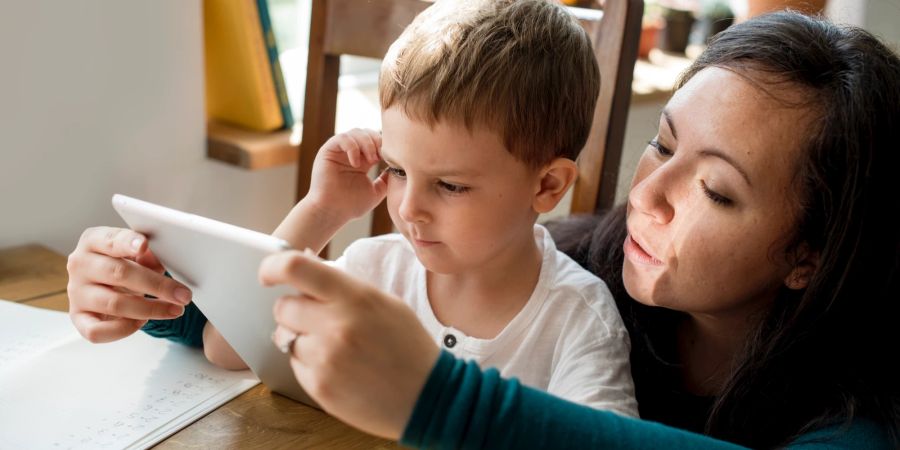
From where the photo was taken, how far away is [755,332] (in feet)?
3.19

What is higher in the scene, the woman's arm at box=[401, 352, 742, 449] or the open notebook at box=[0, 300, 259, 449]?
the woman's arm at box=[401, 352, 742, 449]

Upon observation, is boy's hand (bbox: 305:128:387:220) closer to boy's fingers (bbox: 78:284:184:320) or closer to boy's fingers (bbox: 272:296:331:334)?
boy's fingers (bbox: 78:284:184:320)

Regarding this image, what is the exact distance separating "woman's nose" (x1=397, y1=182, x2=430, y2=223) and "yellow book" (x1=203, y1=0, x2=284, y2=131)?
2.79ft

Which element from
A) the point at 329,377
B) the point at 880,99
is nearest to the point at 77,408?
the point at 329,377

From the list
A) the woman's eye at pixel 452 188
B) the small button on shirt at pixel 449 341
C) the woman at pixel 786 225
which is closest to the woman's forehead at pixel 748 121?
the woman at pixel 786 225

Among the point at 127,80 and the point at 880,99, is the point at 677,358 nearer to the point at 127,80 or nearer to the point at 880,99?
the point at 880,99

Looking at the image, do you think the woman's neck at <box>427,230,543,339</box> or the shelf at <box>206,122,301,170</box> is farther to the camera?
the shelf at <box>206,122,301,170</box>

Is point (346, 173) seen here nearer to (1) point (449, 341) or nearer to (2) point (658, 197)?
(1) point (449, 341)

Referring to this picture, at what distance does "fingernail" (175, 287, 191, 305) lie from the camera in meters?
0.88

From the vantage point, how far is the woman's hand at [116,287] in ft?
A: 2.89

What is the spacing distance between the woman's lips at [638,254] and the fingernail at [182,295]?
44 centimetres

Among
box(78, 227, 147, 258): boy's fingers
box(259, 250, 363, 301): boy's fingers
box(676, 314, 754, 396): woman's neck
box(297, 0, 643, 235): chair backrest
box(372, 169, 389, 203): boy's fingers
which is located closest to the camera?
box(259, 250, 363, 301): boy's fingers

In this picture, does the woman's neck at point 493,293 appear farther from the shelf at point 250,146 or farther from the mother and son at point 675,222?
the shelf at point 250,146

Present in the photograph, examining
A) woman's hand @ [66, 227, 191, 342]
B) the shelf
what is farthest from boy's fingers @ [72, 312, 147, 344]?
the shelf
